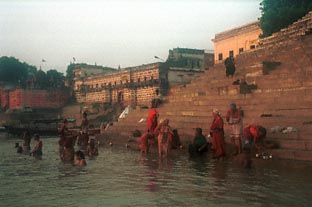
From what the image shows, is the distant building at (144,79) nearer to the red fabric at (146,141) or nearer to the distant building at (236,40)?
the distant building at (236,40)

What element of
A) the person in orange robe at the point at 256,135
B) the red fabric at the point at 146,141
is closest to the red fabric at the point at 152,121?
the red fabric at the point at 146,141

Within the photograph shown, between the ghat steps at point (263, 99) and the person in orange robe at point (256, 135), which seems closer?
the person in orange robe at point (256, 135)

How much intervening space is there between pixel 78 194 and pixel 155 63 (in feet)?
126

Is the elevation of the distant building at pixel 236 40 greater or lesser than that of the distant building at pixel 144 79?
greater

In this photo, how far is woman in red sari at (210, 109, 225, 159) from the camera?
34.8 ft

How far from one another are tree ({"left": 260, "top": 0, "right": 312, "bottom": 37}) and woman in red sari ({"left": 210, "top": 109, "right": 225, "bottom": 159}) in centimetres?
2075

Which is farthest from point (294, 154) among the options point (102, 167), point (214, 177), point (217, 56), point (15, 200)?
point (217, 56)

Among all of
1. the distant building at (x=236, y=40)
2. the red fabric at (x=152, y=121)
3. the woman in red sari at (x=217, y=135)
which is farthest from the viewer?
the distant building at (x=236, y=40)

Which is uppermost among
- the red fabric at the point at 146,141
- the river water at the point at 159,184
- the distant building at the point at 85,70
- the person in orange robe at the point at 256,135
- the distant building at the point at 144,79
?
the distant building at the point at 85,70

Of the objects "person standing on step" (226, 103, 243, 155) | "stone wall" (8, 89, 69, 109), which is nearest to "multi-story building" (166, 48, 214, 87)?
"stone wall" (8, 89, 69, 109)

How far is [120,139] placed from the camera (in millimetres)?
18469

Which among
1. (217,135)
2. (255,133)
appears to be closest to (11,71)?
(217,135)

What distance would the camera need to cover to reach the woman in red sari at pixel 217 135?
10.6 m

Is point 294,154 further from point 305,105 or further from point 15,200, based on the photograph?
point 15,200
